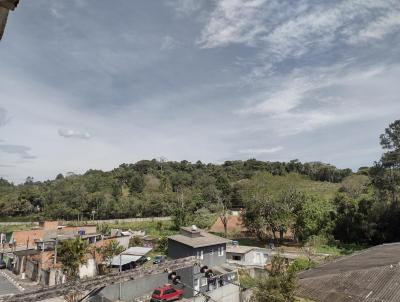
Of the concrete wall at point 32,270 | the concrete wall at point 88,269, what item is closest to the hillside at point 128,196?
the concrete wall at point 88,269

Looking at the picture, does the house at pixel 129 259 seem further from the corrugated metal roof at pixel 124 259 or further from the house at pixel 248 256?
the house at pixel 248 256

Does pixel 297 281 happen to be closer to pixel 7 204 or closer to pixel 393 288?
pixel 393 288

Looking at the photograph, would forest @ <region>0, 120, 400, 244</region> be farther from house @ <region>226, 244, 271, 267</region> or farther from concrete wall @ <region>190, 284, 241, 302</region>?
concrete wall @ <region>190, 284, 241, 302</region>

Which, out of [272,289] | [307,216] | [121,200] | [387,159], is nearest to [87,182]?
[121,200]

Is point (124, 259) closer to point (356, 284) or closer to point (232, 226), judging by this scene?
point (356, 284)

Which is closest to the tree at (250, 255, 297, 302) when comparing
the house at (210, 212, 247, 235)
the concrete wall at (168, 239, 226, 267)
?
the concrete wall at (168, 239, 226, 267)

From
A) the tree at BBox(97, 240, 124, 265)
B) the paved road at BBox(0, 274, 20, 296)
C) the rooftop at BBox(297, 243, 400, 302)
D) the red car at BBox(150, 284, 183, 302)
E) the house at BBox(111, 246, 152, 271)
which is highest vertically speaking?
the rooftop at BBox(297, 243, 400, 302)

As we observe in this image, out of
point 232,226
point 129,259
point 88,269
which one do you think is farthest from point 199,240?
point 232,226
